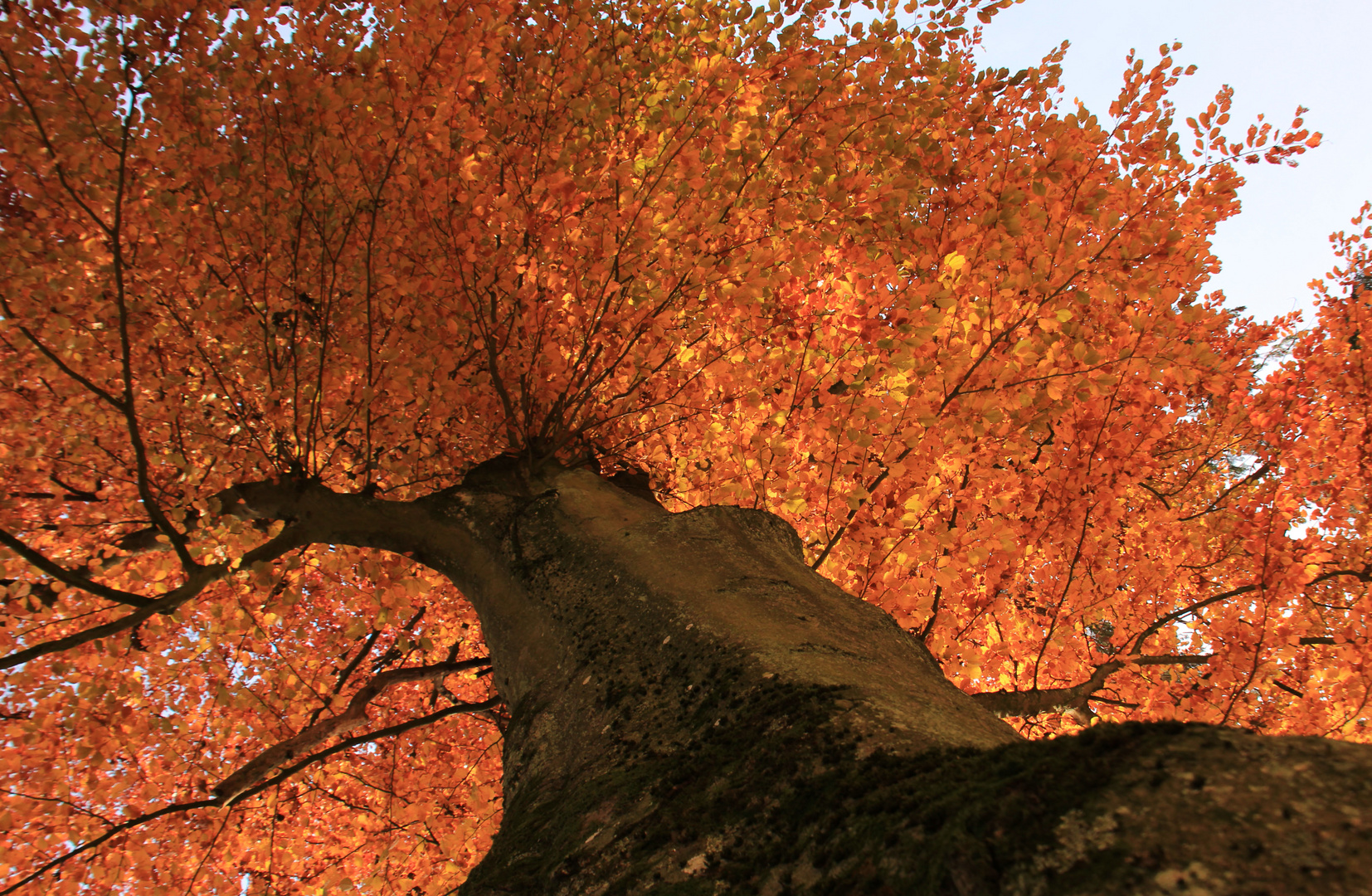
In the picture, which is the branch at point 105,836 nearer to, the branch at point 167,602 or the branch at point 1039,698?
the branch at point 167,602

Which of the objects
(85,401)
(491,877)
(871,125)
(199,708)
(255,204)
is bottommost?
(491,877)

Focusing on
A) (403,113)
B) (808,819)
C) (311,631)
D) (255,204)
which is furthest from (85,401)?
(808,819)

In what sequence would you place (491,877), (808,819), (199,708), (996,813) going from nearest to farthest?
1. (996,813)
2. (808,819)
3. (491,877)
4. (199,708)

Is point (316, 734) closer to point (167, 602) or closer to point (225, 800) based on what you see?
point (225, 800)

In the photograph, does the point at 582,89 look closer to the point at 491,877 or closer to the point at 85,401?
the point at 85,401

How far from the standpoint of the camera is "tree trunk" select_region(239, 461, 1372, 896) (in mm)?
973

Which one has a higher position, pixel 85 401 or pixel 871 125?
pixel 871 125

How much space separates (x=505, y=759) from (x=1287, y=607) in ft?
23.2

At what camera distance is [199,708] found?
7363 millimetres

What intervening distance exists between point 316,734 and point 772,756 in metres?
4.51

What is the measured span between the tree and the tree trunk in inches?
1.1

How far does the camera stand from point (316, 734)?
4906mm

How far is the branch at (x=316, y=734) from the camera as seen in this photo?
14.8 feet

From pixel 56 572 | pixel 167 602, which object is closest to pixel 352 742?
pixel 167 602
